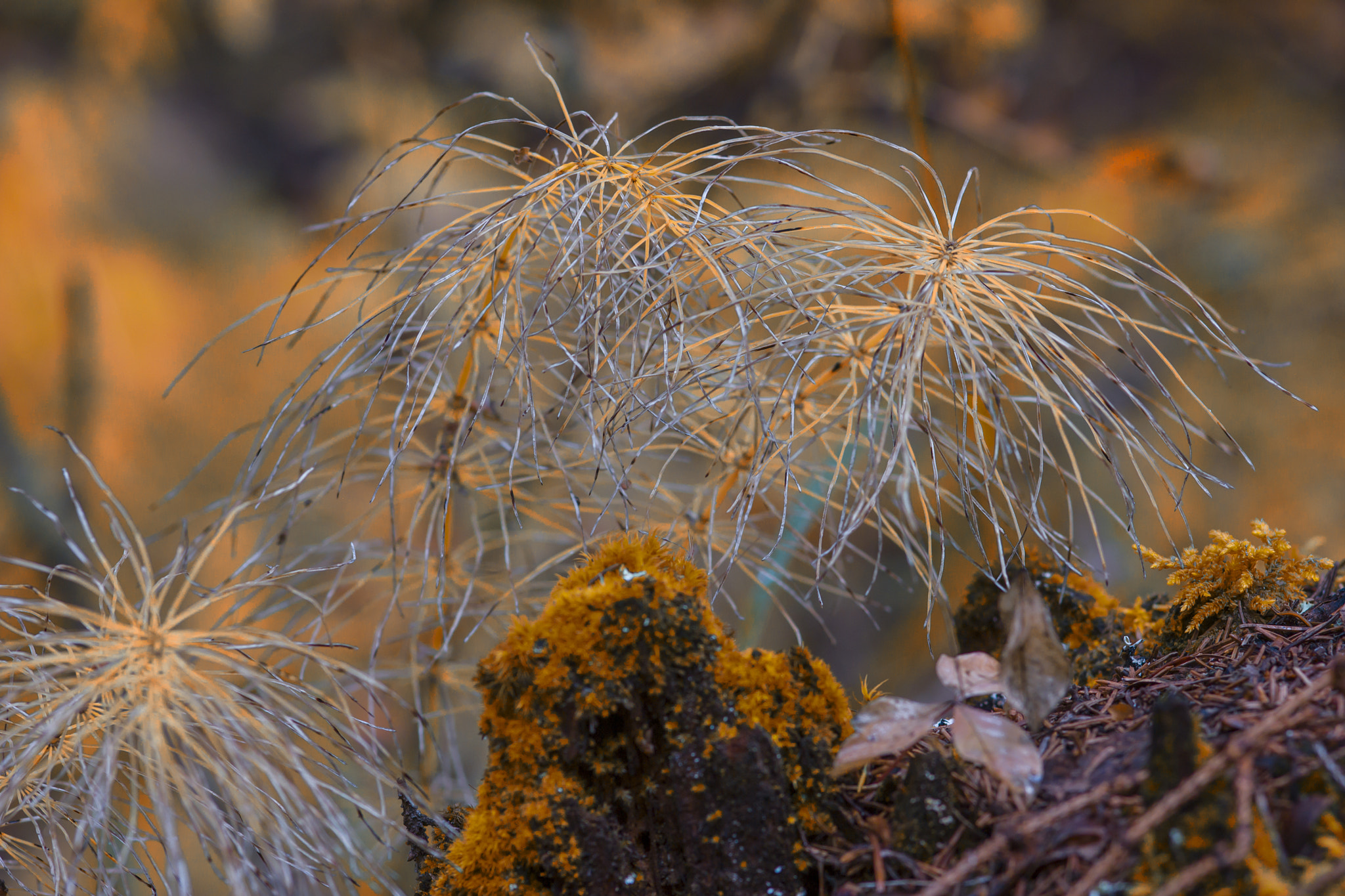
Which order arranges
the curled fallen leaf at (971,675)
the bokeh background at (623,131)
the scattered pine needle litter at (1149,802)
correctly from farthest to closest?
the bokeh background at (623,131), the curled fallen leaf at (971,675), the scattered pine needle litter at (1149,802)

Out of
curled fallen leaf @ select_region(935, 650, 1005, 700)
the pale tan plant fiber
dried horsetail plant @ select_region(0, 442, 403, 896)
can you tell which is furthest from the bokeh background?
dried horsetail plant @ select_region(0, 442, 403, 896)

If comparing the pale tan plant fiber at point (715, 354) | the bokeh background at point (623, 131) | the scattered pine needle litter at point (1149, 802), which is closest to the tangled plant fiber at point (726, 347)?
the pale tan plant fiber at point (715, 354)

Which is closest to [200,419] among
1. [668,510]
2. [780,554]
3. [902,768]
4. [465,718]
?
[465,718]

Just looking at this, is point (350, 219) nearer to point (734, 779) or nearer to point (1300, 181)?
point (734, 779)

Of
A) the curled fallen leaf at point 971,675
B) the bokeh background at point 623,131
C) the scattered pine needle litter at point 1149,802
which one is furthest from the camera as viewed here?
the bokeh background at point 623,131

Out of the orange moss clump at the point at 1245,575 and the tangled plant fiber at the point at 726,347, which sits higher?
the tangled plant fiber at the point at 726,347

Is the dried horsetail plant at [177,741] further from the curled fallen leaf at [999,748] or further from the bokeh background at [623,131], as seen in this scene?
the bokeh background at [623,131]
